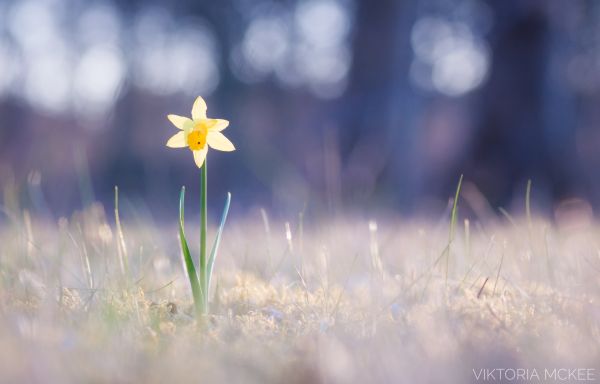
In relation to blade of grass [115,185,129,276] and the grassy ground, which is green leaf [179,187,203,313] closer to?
the grassy ground

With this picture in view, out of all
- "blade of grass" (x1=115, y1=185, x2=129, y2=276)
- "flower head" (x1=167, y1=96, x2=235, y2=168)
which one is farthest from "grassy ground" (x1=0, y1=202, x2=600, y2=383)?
"flower head" (x1=167, y1=96, x2=235, y2=168)

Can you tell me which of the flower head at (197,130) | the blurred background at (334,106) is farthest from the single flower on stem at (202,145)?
the blurred background at (334,106)

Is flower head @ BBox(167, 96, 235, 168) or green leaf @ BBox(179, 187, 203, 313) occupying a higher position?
flower head @ BBox(167, 96, 235, 168)

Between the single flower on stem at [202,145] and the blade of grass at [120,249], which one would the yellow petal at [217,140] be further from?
the blade of grass at [120,249]

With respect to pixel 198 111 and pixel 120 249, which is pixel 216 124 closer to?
pixel 198 111

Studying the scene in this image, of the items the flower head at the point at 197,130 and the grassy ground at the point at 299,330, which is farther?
the flower head at the point at 197,130

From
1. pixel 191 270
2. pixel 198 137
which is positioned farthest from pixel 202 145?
pixel 191 270

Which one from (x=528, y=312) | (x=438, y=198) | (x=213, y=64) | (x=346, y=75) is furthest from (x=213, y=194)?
(x=528, y=312)

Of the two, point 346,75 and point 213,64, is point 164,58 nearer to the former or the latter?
point 213,64
